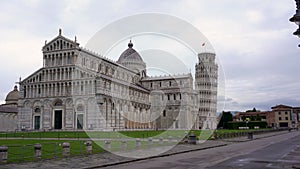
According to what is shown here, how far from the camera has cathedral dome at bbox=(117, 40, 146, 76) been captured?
113 meters

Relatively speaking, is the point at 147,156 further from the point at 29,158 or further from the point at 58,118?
the point at 58,118

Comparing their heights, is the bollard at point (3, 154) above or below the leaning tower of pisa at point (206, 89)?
below

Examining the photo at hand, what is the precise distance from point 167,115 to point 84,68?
131 feet

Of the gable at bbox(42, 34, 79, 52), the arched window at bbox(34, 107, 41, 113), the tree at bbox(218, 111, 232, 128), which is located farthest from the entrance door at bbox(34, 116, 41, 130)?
the tree at bbox(218, 111, 232, 128)

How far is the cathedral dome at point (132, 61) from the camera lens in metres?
113

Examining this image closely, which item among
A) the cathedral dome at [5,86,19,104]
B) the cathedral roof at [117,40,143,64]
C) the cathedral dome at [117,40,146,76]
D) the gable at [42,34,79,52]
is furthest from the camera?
the cathedral roof at [117,40,143,64]

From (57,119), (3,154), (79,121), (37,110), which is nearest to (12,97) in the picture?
(37,110)

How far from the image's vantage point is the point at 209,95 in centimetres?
12338

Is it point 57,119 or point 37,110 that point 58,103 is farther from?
point 37,110

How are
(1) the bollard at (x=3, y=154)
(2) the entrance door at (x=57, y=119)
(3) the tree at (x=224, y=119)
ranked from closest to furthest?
(1) the bollard at (x=3, y=154), (2) the entrance door at (x=57, y=119), (3) the tree at (x=224, y=119)

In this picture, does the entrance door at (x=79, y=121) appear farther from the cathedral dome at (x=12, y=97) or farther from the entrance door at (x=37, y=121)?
the cathedral dome at (x=12, y=97)

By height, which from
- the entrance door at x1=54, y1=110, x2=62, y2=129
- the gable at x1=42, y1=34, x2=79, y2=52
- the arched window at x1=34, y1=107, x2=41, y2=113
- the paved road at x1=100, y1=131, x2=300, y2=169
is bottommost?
the paved road at x1=100, y1=131, x2=300, y2=169

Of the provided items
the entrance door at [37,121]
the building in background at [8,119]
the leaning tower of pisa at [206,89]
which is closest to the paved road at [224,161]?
the entrance door at [37,121]

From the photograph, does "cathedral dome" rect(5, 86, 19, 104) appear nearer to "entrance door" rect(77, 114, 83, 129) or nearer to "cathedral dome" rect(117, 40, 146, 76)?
"cathedral dome" rect(117, 40, 146, 76)
